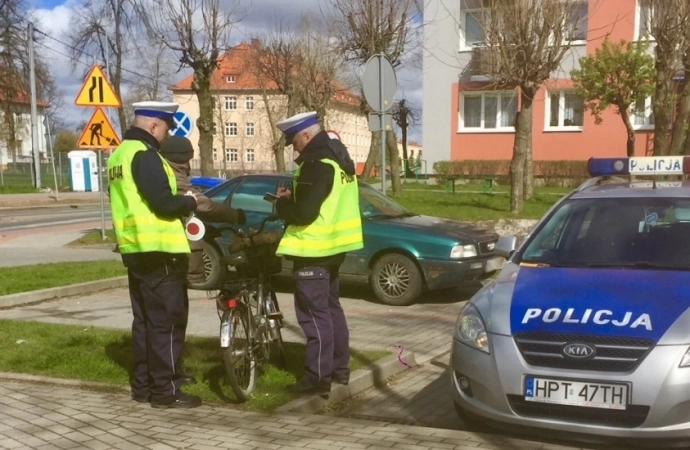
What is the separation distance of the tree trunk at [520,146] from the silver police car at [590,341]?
11.6 m

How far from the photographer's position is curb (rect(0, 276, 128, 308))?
9.21 meters

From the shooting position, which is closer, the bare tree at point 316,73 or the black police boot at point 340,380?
the black police boot at point 340,380

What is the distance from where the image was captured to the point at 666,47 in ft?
57.6

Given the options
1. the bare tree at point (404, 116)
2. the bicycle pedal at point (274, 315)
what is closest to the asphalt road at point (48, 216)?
the bicycle pedal at point (274, 315)

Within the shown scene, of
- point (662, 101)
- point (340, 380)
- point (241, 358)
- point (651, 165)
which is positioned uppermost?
point (662, 101)

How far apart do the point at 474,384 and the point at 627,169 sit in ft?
8.18

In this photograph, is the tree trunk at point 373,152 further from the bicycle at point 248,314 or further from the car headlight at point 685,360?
the car headlight at point 685,360

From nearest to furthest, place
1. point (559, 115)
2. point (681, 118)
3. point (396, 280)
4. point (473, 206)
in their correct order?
1. point (396, 280)
2. point (681, 118)
3. point (473, 206)
4. point (559, 115)

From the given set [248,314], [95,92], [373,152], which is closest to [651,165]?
[248,314]

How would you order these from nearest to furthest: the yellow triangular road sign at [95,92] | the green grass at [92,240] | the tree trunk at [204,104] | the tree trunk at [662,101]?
the yellow triangular road sign at [95,92] < the green grass at [92,240] < the tree trunk at [662,101] < the tree trunk at [204,104]

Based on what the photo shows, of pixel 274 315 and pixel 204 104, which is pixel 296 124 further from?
pixel 204 104

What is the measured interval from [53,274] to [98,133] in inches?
159

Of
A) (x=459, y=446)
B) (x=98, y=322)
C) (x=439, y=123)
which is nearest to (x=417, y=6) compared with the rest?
(x=439, y=123)

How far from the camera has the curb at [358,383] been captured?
203 inches
